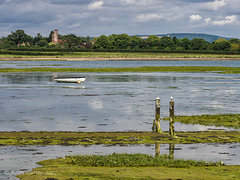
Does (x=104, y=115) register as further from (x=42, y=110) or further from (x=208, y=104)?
(x=208, y=104)

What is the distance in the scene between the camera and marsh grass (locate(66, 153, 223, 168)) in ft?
70.1

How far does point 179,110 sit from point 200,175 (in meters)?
24.9

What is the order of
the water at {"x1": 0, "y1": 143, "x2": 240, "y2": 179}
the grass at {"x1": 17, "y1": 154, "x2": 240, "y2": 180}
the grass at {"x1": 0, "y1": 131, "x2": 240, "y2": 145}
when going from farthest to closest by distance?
the grass at {"x1": 0, "y1": 131, "x2": 240, "y2": 145} → the water at {"x1": 0, "y1": 143, "x2": 240, "y2": 179} → the grass at {"x1": 17, "y1": 154, "x2": 240, "y2": 180}

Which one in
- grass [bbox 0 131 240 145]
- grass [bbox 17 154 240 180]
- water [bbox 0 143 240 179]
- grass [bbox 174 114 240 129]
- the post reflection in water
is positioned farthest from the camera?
grass [bbox 174 114 240 129]

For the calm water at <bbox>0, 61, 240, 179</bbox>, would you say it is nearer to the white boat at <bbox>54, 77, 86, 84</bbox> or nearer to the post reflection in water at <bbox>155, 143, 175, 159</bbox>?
the post reflection in water at <bbox>155, 143, 175, 159</bbox>

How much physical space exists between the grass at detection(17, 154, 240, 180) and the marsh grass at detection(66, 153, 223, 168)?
0.68 feet

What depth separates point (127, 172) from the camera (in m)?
20.0

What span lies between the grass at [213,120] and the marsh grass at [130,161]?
44.8ft

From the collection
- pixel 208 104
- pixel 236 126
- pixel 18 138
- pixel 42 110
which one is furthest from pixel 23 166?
pixel 208 104

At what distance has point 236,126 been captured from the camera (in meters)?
34.2

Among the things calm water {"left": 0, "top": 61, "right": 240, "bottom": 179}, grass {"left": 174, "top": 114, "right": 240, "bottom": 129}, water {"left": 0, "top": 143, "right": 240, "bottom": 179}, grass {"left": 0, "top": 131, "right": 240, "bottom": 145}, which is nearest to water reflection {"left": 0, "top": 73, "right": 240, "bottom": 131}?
calm water {"left": 0, "top": 61, "right": 240, "bottom": 179}

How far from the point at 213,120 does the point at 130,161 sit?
57.0 feet

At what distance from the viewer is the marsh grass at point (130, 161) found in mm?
21359

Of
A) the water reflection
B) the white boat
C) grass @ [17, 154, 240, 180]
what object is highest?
grass @ [17, 154, 240, 180]
